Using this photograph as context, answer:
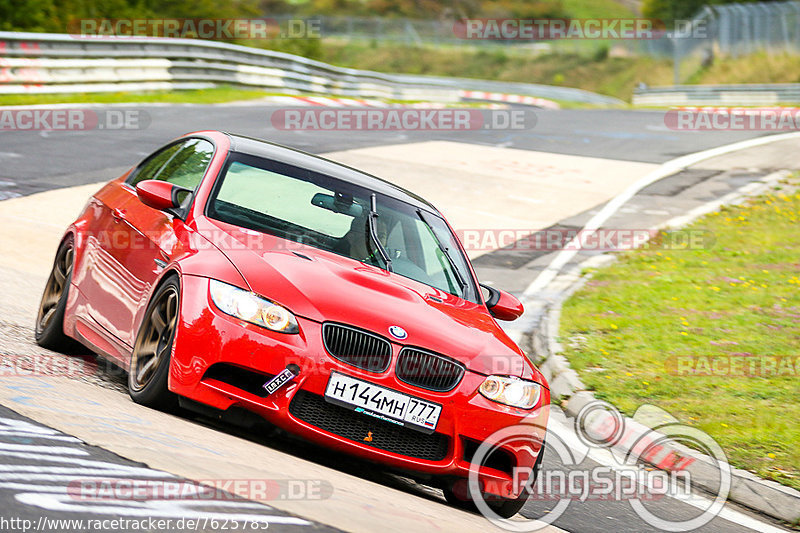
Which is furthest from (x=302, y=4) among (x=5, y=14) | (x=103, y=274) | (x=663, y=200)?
(x=103, y=274)

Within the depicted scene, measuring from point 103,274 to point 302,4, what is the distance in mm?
103753

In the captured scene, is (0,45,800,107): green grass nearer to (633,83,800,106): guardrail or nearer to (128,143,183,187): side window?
(633,83,800,106): guardrail

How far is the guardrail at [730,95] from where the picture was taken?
3625 cm

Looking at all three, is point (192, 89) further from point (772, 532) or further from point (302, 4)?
point (302, 4)

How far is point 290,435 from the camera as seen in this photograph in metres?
5.04

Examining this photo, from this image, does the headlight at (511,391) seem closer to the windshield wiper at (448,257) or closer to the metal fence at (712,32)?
the windshield wiper at (448,257)

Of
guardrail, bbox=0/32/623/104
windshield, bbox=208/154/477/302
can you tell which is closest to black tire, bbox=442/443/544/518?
windshield, bbox=208/154/477/302

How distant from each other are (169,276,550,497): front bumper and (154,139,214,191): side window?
1409 millimetres

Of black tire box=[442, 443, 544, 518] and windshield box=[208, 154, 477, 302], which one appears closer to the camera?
black tire box=[442, 443, 544, 518]

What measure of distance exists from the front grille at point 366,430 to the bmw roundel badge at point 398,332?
406mm

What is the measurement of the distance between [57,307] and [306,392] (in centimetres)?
257

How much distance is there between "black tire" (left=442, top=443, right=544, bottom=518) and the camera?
5.34 m

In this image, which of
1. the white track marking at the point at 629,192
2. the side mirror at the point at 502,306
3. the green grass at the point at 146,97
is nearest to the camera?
the side mirror at the point at 502,306

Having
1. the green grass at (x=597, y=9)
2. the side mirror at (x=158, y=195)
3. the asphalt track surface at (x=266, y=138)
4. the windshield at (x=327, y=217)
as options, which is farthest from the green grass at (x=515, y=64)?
Result: the side mirror at (x=158, y=195)
